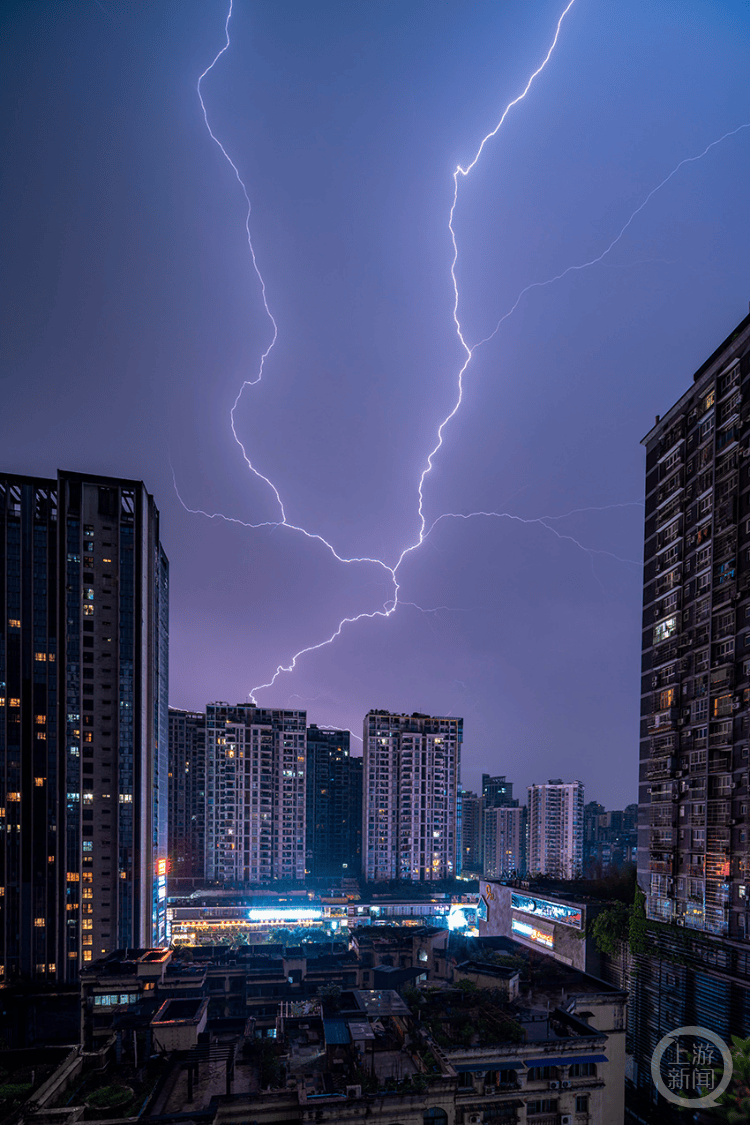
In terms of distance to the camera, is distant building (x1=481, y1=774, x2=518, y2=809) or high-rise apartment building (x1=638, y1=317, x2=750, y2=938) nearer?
high-rise apartment building (x1=638, y1=317, x2=750, y2=938)

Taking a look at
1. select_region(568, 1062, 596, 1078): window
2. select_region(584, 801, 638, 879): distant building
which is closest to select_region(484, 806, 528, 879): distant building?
select_region(584, 801, 638, 879): distant building

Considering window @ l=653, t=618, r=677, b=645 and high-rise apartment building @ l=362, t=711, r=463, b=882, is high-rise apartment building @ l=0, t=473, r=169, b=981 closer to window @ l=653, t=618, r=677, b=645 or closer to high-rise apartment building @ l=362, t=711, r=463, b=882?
high-rise apartment building @ l=362, t=711, r=463, b=882

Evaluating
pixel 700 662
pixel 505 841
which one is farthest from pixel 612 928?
pixel 505 841

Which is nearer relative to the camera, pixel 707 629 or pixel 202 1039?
pixel 202 1039

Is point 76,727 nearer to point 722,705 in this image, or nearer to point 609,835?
point 722,705

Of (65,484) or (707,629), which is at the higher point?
(65,484)

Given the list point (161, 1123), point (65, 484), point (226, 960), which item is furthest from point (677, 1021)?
point (65, 484)

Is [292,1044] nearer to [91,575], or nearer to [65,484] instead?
[91,575]
